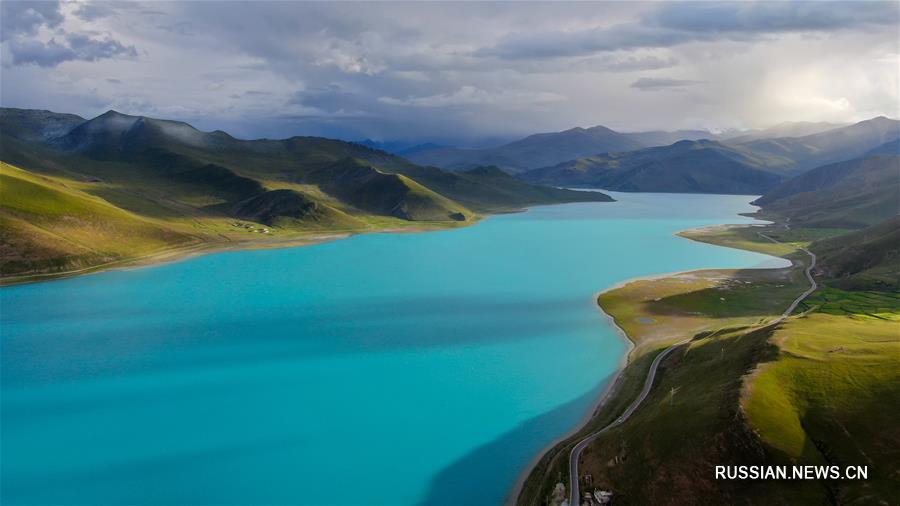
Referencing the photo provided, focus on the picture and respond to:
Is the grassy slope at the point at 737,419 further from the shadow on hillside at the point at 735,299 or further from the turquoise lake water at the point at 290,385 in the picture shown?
the shadow on hillside at the point at 735,299

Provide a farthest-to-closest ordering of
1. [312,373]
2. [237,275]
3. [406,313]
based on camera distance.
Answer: [237,275], [406,313], [312,373]

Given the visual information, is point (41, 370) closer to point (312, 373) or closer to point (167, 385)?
point (167, 385)

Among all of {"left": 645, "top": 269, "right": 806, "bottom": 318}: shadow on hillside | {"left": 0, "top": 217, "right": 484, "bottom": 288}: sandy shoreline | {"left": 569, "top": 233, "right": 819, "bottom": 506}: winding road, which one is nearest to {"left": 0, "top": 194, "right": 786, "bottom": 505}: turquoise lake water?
{"left": 569, "top": 233, "right": 819, "bottom": 506}: winding road

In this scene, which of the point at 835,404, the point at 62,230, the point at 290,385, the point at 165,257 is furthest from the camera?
the point at 165,257

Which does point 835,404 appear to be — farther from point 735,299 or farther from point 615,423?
point 735,299

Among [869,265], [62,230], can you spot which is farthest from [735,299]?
[62,230]

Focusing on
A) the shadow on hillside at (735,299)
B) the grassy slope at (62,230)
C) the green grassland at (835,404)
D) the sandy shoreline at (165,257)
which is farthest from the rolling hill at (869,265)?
the grassy slope at (62,230)

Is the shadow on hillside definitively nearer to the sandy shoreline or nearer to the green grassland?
the green grassland

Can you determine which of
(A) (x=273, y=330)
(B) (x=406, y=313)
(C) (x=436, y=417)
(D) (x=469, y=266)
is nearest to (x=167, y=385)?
(A) (x=273, y=330)
